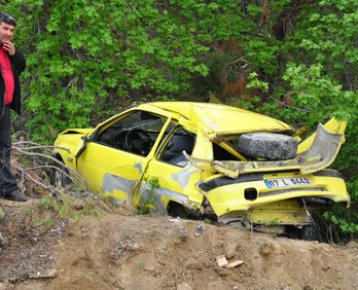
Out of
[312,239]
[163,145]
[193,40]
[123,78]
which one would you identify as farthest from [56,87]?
[312,239]

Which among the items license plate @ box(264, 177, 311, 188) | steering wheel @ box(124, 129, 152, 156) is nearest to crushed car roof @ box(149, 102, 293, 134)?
steering wheel @ box(124, 129, 152, 156)

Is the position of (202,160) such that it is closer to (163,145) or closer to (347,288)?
(163,145)

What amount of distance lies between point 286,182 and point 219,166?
2.45ft

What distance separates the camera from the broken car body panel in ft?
19.4

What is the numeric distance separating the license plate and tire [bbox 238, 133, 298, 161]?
0.25 meters

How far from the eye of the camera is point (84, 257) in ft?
17.5

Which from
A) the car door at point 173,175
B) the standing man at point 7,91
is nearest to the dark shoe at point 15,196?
the standing man at point 7,91

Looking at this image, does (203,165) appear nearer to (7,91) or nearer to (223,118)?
(223,118)

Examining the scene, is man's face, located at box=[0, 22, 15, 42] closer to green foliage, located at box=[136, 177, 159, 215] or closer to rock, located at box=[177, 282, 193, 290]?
green foliage, located at box=[136, 177, 159, 215]

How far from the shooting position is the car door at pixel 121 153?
702cm

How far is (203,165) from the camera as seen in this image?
5.98 meters

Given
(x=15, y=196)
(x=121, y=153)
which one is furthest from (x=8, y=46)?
(x=121, y=153)

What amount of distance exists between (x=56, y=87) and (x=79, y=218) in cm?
429

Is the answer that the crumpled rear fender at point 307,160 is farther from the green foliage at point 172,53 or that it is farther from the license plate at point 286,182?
the green foliage at point 172,53
